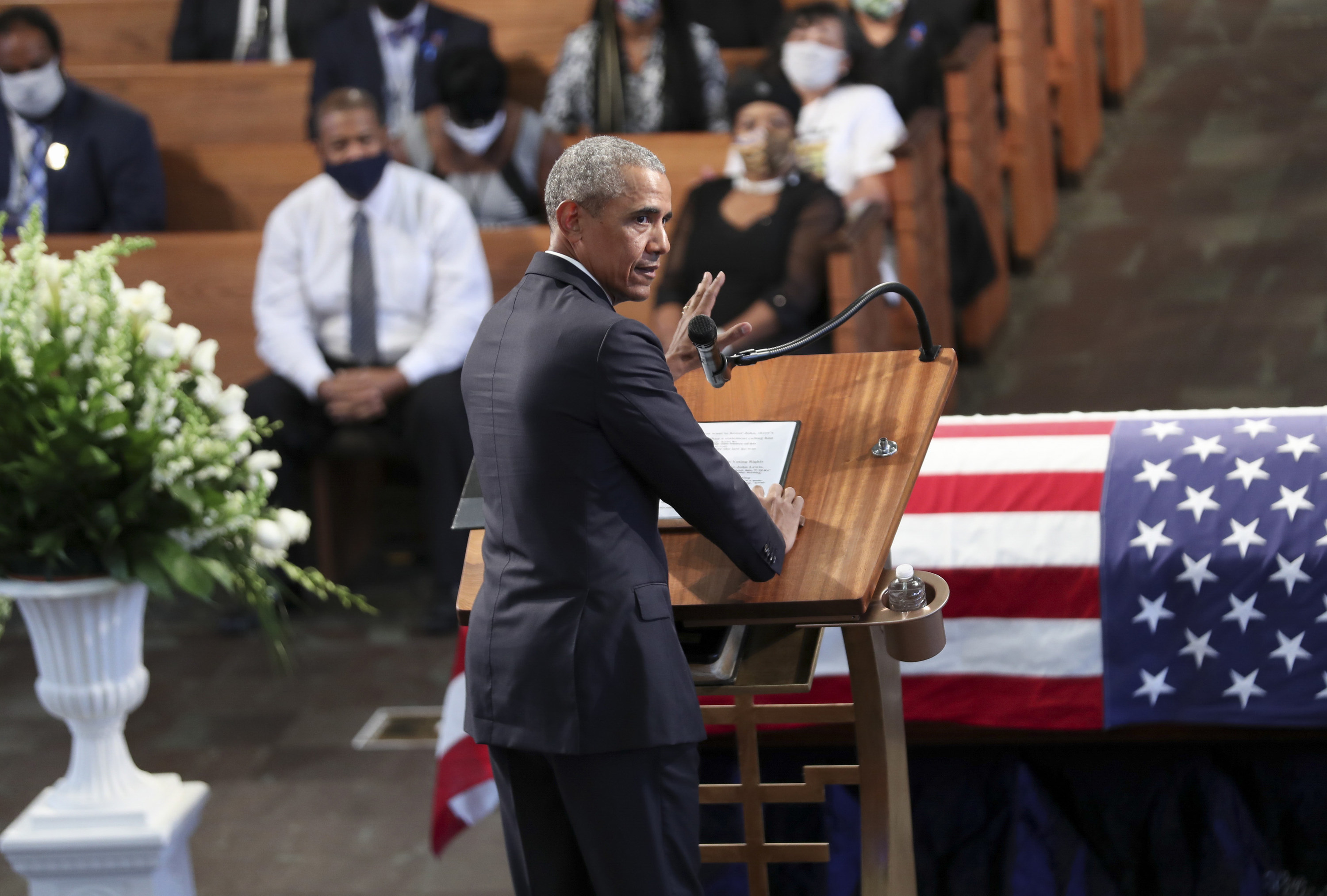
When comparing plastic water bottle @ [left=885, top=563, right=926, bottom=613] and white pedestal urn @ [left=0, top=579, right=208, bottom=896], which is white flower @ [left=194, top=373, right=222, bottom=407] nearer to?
white pedestal urn @ [left=0, top=579, right=208, bottom=896]

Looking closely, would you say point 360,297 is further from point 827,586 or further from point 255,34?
point 827,586

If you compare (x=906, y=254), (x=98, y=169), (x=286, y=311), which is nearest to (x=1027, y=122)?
(x=906, y=254)

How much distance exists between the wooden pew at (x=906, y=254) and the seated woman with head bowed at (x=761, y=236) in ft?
0.47

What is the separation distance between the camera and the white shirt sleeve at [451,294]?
443 cm

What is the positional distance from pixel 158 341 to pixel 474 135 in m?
2.65

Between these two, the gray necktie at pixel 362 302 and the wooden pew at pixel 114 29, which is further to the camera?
the wooden pew at pixel 114 29

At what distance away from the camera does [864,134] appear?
4793 millimetres

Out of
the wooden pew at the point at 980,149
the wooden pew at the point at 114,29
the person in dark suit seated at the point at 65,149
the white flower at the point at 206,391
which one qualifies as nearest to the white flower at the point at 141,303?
the white flower at the point at 206,391

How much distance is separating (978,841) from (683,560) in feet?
2.92

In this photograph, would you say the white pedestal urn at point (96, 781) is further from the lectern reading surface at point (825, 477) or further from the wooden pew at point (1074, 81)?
the wooden pew at point (1074, 81)

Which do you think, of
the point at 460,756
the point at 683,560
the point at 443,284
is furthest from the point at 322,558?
the point at 683,560

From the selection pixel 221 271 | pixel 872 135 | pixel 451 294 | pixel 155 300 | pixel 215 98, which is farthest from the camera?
pixel 215 98

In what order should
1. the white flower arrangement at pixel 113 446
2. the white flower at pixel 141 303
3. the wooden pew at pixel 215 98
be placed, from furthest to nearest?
the wooden pew at pixel 215 98
the white flower at pixel 141 303
the white flower arrangement at pixel 113 446

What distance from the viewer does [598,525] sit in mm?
1712
